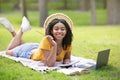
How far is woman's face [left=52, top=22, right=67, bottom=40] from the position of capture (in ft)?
18.5

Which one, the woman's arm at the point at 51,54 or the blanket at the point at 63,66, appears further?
the woman's arm at the point at 51,54

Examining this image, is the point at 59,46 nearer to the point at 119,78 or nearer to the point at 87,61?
the point at 87,61

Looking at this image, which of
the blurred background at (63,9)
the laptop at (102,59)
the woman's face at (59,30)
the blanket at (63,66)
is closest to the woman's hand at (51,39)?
the woman's face at (59,30)

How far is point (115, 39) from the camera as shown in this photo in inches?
383

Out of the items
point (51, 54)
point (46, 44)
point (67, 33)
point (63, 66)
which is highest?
point (67, 33)

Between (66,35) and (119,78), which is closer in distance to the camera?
(119,78)

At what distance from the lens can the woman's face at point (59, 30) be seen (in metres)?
5.64

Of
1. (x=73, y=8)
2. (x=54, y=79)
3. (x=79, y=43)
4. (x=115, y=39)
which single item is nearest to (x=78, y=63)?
(x=54, y=79)

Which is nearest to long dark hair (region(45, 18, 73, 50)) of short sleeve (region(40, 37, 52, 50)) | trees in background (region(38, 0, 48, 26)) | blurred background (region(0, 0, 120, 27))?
short sleeve (region(40, 37, 52, 50))

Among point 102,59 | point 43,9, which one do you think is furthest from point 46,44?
point 43,9

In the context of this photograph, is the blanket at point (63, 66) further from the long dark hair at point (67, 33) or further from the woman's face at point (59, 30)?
the woman's face at point (59, 30)

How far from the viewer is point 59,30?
18.5ft

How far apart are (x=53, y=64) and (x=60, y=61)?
0.35 meters

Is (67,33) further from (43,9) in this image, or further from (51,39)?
(43,9)
